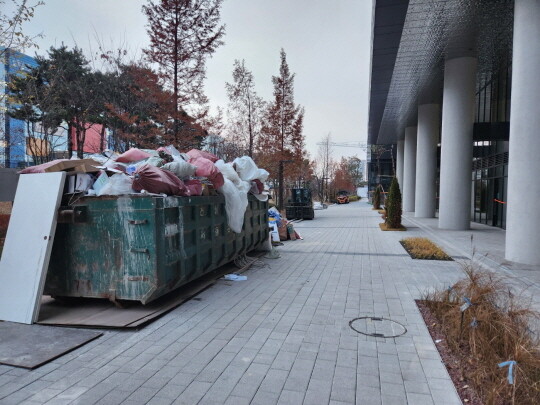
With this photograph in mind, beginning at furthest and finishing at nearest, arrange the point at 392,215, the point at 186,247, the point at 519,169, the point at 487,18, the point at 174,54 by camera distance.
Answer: the point at 392,215
the point at 174,54
the point at 487,18
the point at 519,169
the point at 186,247

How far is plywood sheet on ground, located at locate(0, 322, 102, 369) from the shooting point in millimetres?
3504

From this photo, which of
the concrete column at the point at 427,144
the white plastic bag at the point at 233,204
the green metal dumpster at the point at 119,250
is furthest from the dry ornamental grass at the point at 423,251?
the concrete column at the point at 427,144

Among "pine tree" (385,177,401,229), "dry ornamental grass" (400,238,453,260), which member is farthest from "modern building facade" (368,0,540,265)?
"pine tree" (385,177,401,229)

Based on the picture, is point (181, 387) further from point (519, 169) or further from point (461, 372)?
point (519, 169)

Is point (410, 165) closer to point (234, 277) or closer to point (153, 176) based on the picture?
point (234, 277)

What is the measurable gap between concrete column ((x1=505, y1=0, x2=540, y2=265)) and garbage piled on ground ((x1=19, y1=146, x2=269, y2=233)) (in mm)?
6136

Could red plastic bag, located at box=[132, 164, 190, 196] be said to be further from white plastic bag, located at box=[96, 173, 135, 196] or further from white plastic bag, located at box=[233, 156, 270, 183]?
white plastic bag, located at box=[233, 156, 270, 183]

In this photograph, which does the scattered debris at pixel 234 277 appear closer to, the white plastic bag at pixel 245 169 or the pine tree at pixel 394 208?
the white plastic bag at pixel 245 169

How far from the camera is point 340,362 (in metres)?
3.50

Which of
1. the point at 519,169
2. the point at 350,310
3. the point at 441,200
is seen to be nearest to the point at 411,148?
the point at 441,200

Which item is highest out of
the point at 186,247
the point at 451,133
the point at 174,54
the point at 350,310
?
the point at 174,54

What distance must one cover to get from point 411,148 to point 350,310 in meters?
25.0

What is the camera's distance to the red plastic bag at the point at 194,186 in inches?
232

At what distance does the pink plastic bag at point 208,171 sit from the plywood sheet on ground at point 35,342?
309 centimetres
